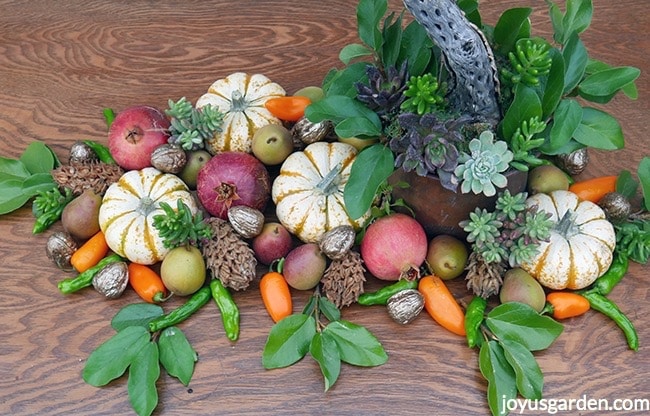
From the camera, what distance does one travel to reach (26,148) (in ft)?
4.65

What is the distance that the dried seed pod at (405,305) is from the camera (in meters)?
1.13

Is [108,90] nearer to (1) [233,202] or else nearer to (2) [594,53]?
(1) [233,202]

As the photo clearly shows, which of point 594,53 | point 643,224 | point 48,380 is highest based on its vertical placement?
point 594,53

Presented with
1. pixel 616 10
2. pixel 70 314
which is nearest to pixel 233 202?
pixel 70 314

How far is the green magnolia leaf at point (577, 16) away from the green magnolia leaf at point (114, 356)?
88 centimetres

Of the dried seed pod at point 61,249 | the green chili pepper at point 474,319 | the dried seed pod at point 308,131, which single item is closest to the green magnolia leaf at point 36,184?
the dried seed pod at point 61,249

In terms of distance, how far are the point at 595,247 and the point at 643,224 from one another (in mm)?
147

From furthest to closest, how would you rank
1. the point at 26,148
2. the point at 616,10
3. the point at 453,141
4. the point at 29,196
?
1. the point at 616,10
2. the point at 26,148
3. the point at 29,196
4. the point at 453,141

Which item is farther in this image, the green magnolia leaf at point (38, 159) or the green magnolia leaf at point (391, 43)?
the green magnolia leaf at point (38, 159)

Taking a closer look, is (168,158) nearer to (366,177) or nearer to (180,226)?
(180,226)

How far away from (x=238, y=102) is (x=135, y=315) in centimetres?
45

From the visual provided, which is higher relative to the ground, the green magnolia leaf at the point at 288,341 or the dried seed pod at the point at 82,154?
the dried seed pod at the point at 82,154

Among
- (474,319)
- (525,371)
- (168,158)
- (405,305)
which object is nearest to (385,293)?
(405,305)

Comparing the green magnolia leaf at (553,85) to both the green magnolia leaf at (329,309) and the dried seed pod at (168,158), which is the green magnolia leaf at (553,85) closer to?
the green magnolia leaf at (329,309)
